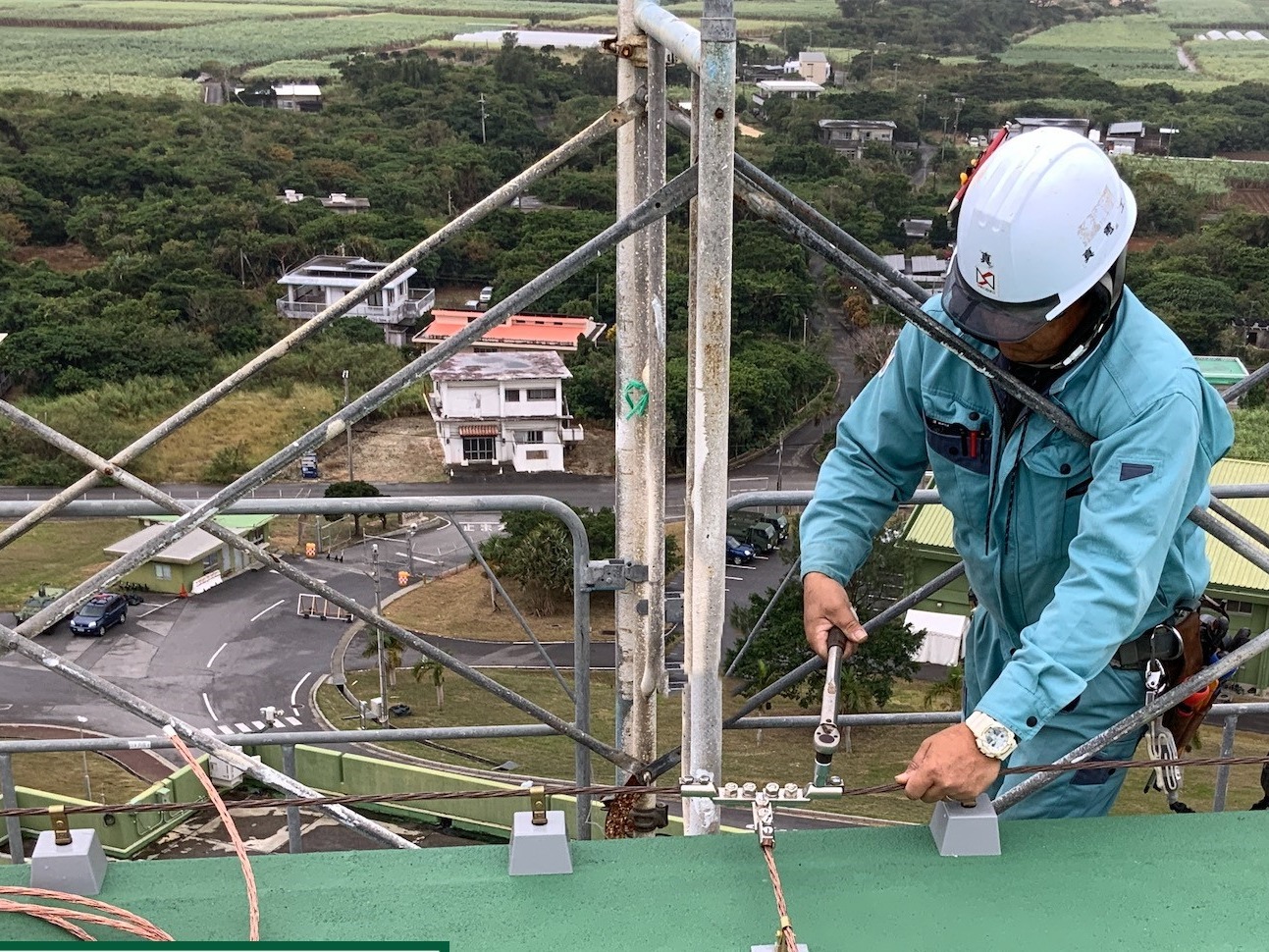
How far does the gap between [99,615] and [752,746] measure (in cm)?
1360

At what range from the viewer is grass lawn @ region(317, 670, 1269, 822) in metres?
17.6

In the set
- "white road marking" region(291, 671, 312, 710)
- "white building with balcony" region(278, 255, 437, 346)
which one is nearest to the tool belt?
"white road marking" region(291, 671, 312, 710)

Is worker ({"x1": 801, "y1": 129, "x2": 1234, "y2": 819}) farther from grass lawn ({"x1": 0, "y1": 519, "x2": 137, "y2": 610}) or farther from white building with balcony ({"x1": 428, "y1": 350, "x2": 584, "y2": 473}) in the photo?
white building with balcony ({"x1": 428, "y1": 350, "x2": 584, "y2": 473})

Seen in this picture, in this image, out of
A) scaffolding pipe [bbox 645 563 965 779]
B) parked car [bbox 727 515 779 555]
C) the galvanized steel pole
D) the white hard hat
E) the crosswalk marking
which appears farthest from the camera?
parked car [bbox 727 515 779 555]

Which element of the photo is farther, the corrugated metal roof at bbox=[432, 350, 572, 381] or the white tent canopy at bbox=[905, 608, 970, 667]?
the corrugated metal roof at bbox=[432, 350, 572, 381]

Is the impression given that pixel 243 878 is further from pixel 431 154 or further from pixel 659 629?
pixel 431 154

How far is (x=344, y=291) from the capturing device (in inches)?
1721

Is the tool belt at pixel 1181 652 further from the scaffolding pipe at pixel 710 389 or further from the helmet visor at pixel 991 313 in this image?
the scaffolding pipe at pixel 710 389

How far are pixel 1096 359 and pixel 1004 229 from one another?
31 centimetres

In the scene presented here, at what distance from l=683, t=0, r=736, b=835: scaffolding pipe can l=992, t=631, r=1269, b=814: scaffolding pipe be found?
0.58m

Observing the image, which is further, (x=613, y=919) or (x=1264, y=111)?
(x=1264, y=111)

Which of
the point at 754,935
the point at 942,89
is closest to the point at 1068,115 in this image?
the point at 942,89

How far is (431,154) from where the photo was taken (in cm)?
5931

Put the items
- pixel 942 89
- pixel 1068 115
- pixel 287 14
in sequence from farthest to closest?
1. pixel 287 14
2. pixel 942 89
3. pixel 1068 115
